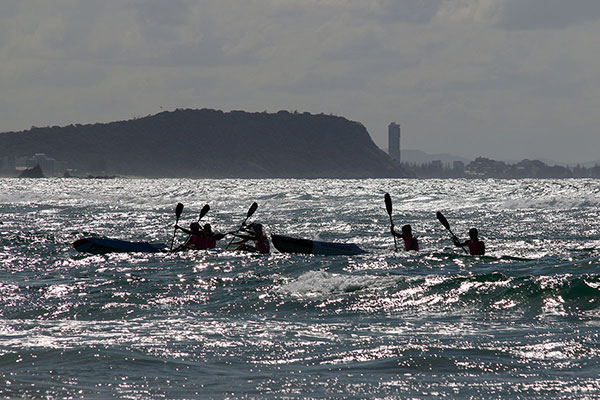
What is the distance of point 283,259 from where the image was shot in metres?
19.7

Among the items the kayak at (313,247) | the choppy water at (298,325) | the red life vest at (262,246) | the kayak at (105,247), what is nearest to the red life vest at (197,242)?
the kayak at (105,247)

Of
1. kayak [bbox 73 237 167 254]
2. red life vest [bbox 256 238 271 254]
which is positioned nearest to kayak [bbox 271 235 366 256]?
red life vest [bbox 256 238 271 254]

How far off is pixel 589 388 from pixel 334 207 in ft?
155

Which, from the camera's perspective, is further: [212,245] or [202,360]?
[212,245]

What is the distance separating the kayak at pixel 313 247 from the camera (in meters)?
21.1

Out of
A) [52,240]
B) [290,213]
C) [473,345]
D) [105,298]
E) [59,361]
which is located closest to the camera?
[59,361]

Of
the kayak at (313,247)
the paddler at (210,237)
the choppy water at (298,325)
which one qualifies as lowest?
the choppy water at (298,325)

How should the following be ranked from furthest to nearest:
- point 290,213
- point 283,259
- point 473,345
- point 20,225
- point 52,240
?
point 290,213
point 20,225
point 52,240
point 283,259
point 473,345

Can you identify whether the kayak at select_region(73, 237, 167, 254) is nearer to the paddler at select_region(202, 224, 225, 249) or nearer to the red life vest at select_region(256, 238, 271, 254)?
the paddler at select_region(202, 224, 225, 249)

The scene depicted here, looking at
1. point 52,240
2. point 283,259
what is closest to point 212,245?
point 283,259

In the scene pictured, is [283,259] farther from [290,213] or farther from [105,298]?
[290,213]

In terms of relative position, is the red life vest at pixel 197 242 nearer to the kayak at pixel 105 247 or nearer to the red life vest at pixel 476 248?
the kayak at pixel 105 247

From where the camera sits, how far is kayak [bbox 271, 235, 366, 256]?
69.4 ft

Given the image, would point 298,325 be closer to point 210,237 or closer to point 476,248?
point 476,248
